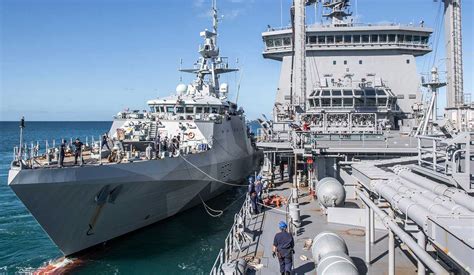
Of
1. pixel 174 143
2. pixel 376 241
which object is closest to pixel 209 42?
pixel 174 143

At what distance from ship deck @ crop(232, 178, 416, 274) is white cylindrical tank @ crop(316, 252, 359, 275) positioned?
A: 77.9 inches

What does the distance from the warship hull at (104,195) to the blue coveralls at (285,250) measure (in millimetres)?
8586

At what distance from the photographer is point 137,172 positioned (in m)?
16.2

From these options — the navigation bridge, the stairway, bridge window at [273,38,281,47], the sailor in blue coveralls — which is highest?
bridge window at [273,38,281,47]

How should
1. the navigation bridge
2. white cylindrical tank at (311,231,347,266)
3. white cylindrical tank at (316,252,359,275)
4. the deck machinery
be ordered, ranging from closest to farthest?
1. white cylindrical tank at (316,252,359,275)
2. white cylindrical tank at (311,231,347,266)
3. the deck machinery
4. the navigation bridge

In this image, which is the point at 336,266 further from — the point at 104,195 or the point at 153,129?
A: the point at 153,129

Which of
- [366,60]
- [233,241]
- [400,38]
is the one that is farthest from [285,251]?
[400,38]

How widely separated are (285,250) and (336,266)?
5.87 ft

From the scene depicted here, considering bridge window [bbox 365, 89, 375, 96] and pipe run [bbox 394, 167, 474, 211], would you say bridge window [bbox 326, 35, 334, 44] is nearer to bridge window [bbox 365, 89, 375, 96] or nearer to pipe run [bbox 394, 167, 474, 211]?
bridge window [bbox 365, 89, 375, 96]

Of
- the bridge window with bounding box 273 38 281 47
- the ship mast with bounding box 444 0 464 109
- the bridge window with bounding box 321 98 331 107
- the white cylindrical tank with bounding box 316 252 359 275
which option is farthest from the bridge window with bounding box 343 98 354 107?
the white cylindrical tank with bounding box 316 252 359 275

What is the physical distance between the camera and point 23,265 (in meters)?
15.2

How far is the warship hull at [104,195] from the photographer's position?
13566mm

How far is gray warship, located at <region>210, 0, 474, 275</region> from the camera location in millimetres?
6402

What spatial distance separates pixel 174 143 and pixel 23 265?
8252 millimetres
